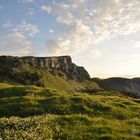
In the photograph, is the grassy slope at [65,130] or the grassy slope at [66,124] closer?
the grassy slope at [65,130]

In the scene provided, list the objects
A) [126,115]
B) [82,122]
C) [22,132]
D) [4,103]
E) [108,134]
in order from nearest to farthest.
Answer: [22,132], [108,134], [82,122], [126,115], [4,103]

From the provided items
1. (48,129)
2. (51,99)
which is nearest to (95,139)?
(48,129)

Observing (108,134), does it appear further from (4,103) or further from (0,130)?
(4,103)

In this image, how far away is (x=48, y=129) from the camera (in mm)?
27703

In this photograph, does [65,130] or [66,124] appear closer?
[65,130]

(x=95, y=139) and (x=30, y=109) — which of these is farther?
(x=30, y=109)

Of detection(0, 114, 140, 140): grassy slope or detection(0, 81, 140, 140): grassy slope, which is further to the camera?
detection(0, 81, 140, 140): grassy slope

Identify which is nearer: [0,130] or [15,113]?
[0,130]

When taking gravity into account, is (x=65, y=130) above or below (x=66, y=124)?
below

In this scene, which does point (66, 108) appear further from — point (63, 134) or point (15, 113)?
point (63, 134)

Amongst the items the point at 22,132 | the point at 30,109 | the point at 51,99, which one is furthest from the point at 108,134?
the point at 51,99

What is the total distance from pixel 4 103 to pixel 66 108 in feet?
33.0

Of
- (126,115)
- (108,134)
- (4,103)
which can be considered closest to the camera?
(108,134)

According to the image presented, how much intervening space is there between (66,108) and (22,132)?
24420 mm
